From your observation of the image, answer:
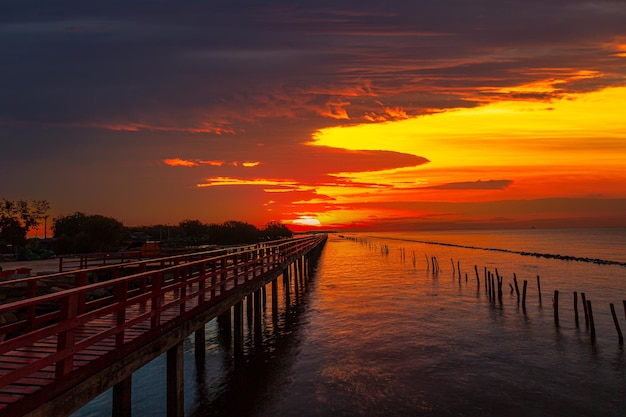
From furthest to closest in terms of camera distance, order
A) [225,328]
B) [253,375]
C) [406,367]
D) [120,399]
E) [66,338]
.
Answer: [225,328] → [406,367] → [253,375] → [120,399] → [66,338]

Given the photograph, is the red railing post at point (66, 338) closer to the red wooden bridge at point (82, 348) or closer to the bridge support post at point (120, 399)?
the red wooden bridge at point (82, 348)

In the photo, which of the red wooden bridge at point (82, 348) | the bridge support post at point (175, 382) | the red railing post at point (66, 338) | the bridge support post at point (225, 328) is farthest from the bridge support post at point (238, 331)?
the red railing post at point (66, 338)

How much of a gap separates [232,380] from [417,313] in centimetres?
1536

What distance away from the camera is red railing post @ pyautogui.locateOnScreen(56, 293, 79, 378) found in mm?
6455

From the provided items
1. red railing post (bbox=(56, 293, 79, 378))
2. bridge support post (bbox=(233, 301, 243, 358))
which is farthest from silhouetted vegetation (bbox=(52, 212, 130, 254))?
red railing post (bbox=(56, 293, 79, 378))

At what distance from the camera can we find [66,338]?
21.6ft

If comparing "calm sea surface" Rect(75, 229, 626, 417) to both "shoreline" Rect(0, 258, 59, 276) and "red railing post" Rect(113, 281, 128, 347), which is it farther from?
"shoreline" Rect(0, 258, 59, 276)

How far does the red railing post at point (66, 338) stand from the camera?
6.46 m

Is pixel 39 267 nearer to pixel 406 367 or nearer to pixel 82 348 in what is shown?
pixel 406 367

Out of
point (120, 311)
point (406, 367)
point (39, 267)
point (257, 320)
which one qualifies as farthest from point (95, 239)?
point (120, 311)

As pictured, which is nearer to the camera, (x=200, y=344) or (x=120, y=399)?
(x=120, y=399)

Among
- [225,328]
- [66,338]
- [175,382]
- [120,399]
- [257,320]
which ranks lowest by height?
[225,328]

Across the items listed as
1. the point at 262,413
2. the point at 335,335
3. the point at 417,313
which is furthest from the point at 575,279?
the point at 262,413

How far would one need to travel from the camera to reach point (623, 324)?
77.2 ft
